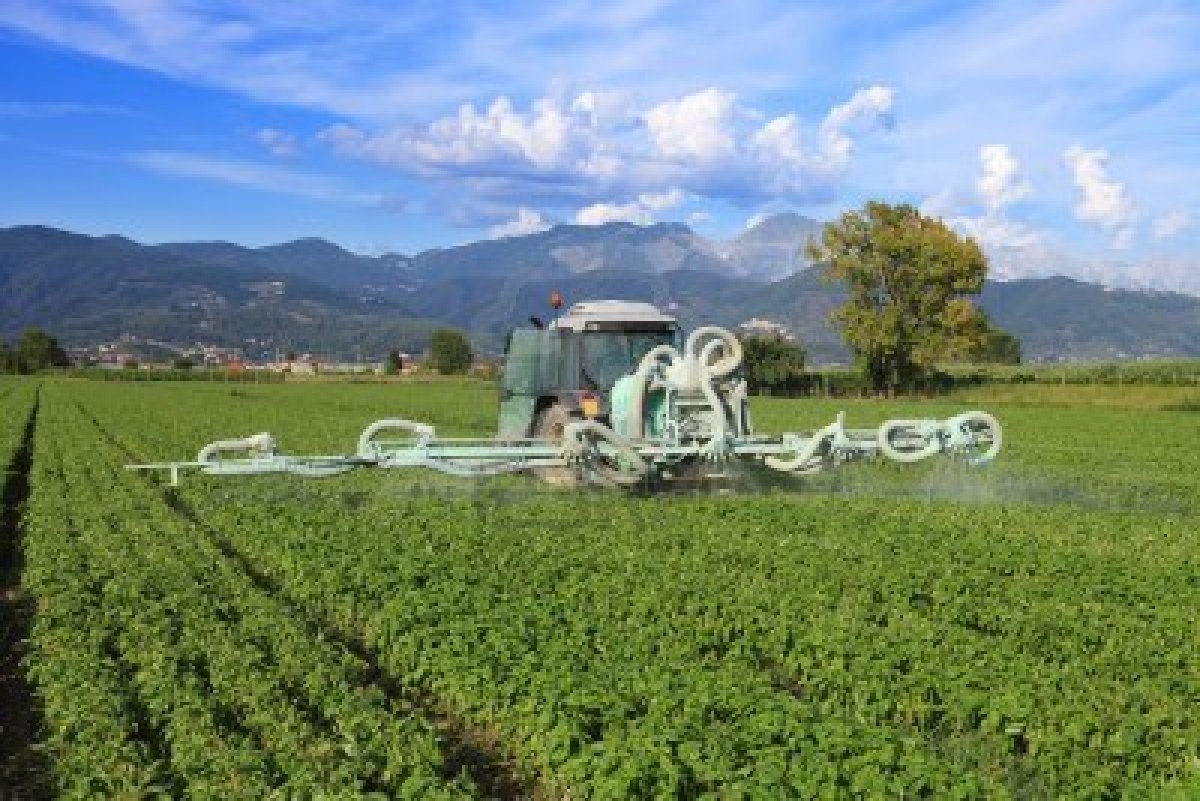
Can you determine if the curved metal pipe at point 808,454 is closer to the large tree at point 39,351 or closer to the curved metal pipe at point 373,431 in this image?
the curved metal pipe at point 373,431

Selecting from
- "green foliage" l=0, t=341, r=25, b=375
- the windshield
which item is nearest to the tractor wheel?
the windshield

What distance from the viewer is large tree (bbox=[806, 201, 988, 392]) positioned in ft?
198

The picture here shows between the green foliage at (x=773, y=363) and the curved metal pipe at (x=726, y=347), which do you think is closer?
the curved metal pipe at (x=726, y=347)

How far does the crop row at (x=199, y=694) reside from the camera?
5.94 meters

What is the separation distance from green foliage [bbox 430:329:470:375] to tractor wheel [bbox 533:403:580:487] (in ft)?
383

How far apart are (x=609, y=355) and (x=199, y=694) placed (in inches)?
388

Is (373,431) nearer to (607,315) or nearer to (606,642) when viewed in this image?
(607,315)

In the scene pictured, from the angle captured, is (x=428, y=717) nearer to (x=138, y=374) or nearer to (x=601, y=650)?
(x=601, y=650)

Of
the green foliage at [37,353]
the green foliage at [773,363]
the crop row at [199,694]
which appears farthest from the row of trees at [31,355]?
the crop row at [199,694]

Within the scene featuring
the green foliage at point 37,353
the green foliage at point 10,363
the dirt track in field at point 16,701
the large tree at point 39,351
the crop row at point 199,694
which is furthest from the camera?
the large tree at point 39,351

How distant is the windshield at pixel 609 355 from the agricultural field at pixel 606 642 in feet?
5.75

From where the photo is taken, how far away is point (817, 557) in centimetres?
1108

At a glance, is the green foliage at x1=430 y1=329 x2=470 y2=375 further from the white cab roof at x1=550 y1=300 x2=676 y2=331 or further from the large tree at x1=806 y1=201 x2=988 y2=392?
the white cab roof at x1=550 y1=300 x2=676 y2=331

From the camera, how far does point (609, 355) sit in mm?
16359
